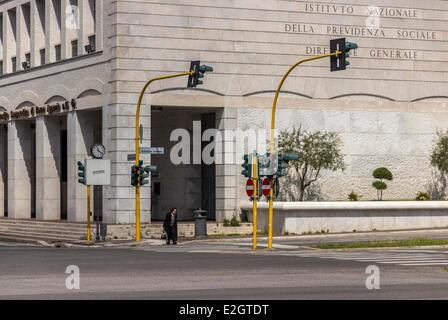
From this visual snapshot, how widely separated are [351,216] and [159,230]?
880 centimetres

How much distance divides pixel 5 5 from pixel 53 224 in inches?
618

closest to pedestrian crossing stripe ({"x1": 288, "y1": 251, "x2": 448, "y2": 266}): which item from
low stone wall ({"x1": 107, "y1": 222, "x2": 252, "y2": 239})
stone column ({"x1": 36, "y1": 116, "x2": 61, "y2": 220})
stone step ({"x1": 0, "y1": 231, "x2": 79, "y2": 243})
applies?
low stone wall ({"x1": 107, "y1": 222, "x2": 252, "y2": 239})

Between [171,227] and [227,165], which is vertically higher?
[227,165]

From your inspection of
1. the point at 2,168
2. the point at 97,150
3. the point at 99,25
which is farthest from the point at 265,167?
the point at 2,168

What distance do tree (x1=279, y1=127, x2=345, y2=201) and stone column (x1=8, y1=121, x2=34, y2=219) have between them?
16735 millimetres

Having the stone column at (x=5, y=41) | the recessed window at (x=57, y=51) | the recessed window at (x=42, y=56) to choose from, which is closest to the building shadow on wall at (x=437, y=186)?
the recessed window at (x=57, y=51)

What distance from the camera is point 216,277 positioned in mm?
23672

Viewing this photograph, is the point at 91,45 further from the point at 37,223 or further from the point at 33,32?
the point at 37,223

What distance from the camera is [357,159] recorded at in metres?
56.0

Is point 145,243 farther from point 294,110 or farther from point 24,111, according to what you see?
point 24,111

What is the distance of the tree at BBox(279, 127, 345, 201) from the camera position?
53281 millimetres

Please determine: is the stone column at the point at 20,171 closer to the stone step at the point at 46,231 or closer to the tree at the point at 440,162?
the stone step at the point at 46,231

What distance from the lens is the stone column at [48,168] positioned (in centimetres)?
5900

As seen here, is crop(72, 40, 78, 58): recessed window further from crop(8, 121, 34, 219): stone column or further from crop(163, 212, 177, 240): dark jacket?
crop(163, 212, 177, 240): dark jacket
